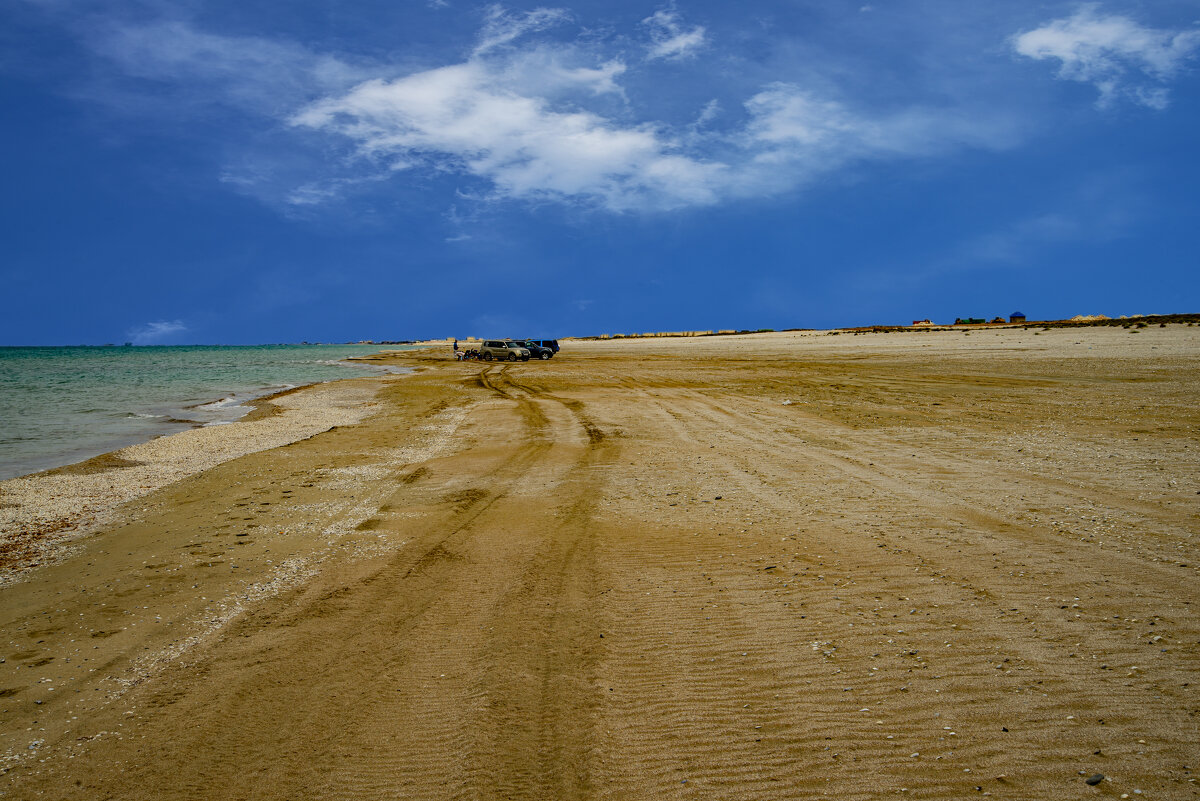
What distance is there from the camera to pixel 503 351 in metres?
49.0

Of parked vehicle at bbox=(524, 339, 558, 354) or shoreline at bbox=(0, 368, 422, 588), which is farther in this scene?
parked vehicle at bbox=(524, 339, 558, 354)

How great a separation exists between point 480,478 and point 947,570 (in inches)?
257

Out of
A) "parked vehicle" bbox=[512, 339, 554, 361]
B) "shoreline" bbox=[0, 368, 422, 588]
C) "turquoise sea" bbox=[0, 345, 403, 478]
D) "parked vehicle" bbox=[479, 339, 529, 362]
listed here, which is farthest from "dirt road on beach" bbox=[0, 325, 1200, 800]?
"parked vehicle" bbox=[512, 339, 554, 361]

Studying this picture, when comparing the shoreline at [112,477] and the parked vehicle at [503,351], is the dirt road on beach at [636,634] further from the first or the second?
the parked vehicle at [503,351]

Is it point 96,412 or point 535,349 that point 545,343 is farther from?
point 96,412

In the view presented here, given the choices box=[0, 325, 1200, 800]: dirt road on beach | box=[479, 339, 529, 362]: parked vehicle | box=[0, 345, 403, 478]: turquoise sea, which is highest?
box=[479, 339, 529, 362]: parked vehicle

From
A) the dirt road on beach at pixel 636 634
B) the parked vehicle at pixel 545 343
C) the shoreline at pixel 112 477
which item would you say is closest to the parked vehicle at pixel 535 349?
the parked vehicle at pixel 545 343

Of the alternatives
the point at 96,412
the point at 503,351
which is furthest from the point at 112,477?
the point at 503,351

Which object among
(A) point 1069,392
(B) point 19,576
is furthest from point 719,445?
(A) point 1069,392

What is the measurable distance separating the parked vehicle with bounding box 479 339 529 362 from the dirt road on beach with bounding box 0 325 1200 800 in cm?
3735

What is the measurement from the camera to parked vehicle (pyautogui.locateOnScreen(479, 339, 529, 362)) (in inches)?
1863

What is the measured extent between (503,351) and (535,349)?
2509 mm

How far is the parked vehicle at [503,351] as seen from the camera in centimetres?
4733

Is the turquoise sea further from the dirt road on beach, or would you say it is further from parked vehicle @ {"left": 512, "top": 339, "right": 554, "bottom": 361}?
parked vehicle @ {"left": 512, "top": 339, "right": 554, "bottom": 361}
